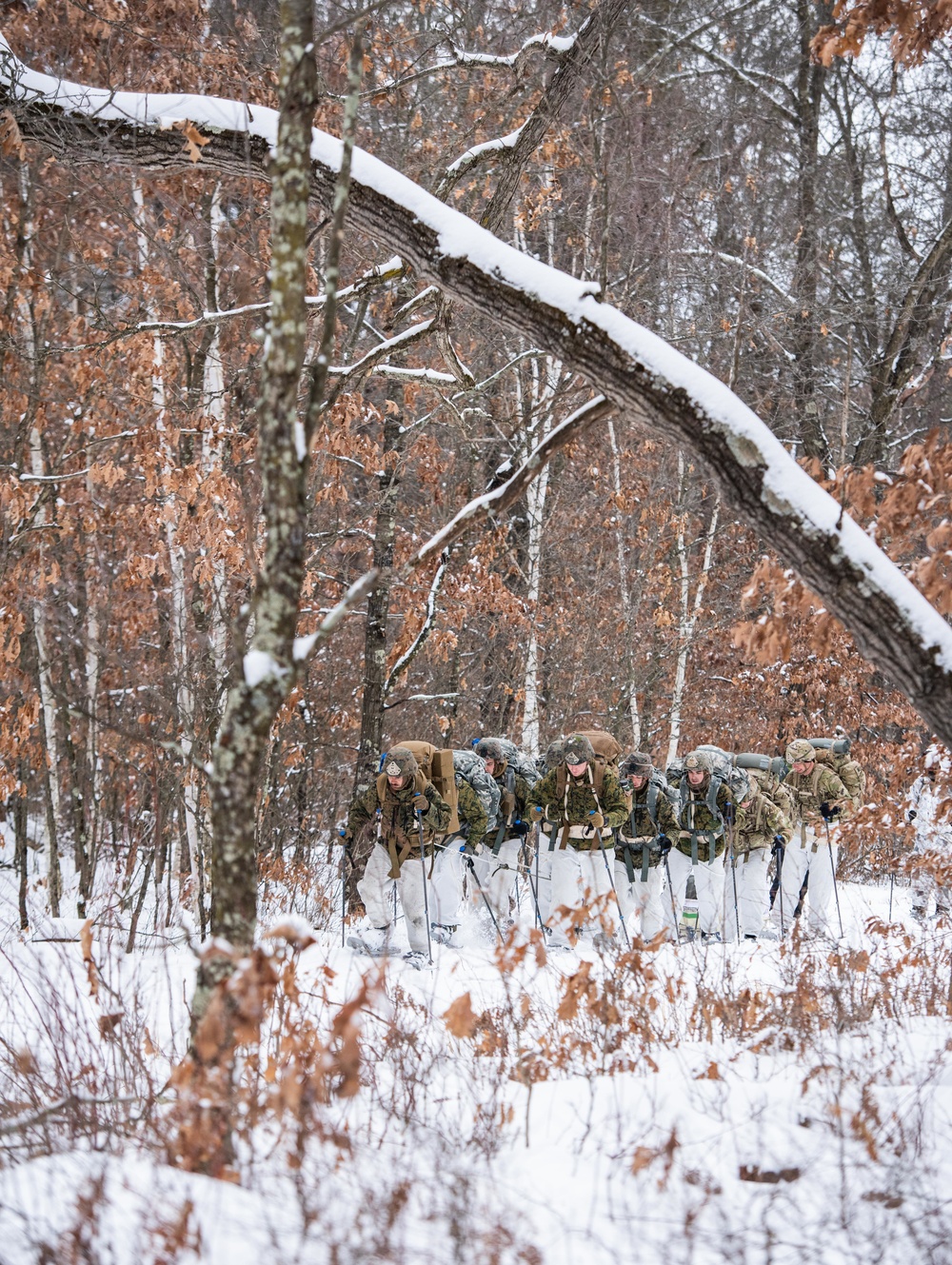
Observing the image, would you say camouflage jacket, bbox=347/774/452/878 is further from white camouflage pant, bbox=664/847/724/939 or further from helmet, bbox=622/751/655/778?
white camouflage pant, bbox=664/847/724/939

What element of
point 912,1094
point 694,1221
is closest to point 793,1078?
point 912,1094

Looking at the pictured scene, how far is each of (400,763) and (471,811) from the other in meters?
1.14

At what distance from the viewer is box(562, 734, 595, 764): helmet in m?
8.54

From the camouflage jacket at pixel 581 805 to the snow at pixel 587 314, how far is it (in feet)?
17.2

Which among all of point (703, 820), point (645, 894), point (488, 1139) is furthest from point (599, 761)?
point (488, 1139)

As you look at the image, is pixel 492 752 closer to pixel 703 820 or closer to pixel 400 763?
pixel 400 763

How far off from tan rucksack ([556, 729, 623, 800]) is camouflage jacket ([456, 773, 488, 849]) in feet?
2.47

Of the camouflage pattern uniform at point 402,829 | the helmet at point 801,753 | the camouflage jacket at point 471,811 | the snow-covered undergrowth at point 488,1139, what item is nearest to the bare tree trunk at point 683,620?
the helmet at point 801,753

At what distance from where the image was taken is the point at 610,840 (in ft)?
28.6

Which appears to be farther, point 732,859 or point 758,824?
point 758,824

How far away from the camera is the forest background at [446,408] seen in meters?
6.43

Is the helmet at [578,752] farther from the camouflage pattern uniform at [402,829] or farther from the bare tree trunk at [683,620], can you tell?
the bare tree trunk at [683,620]

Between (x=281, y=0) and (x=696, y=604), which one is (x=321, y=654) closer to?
(x=696, y=604)

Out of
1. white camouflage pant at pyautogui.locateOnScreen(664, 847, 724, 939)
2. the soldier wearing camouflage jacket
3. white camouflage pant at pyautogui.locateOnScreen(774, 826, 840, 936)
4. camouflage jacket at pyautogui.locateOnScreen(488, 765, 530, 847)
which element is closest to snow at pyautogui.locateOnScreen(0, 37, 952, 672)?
the soldier wearing camouflage jacket
